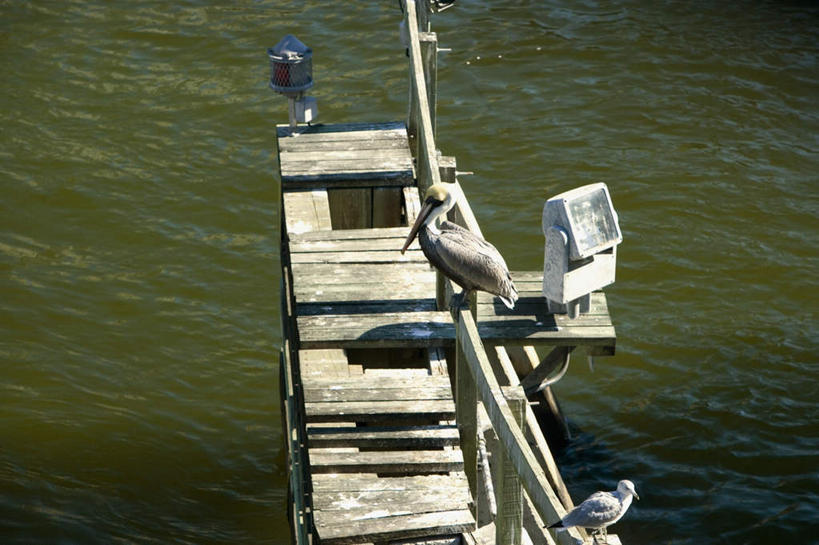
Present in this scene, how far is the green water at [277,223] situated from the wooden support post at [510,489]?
4691mm

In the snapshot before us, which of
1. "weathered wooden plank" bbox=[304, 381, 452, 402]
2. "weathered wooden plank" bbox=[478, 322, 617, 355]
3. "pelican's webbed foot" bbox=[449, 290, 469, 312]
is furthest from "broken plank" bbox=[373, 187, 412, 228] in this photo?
"pelican's webbed foot" bbox=[449, 290, 469, 312]

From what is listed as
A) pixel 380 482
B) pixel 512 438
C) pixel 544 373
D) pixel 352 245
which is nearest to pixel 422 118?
pixel 352 245

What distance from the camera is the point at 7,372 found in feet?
40.9

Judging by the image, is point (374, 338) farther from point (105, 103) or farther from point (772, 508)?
point (105, 103)

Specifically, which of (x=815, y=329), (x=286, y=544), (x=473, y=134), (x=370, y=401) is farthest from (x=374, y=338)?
(x=473, y=134)

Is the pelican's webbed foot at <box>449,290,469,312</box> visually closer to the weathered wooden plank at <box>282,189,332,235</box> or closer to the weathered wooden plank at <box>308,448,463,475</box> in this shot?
the weathered wooden plank at <box>308,448,463,475</box>

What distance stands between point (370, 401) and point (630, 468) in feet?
14.9

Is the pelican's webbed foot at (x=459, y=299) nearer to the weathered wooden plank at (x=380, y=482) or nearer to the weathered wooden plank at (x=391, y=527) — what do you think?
the weathered wooden plank at (x=380, y=482)

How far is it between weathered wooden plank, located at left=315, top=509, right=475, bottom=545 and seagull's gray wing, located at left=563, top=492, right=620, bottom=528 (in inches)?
38.0

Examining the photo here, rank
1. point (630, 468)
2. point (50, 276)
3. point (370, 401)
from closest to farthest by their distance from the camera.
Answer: point (370, 401), point (630, 468), point (50, 276)

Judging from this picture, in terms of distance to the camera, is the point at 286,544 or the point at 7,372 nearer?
the point at 286,544

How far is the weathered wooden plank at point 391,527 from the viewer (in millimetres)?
6492

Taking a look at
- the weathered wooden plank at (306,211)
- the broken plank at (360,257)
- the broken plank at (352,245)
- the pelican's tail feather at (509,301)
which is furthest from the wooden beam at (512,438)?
the weathered wooden plank at (306,211)

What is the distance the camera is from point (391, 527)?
21.5 feet
